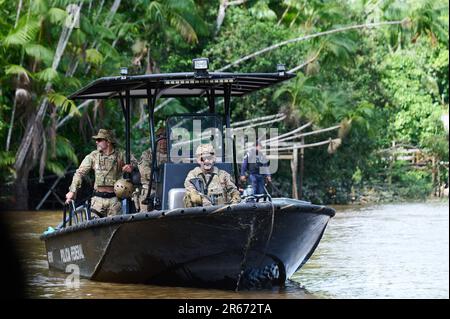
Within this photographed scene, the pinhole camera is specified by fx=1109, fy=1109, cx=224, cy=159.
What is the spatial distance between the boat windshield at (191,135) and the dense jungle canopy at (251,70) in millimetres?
15474

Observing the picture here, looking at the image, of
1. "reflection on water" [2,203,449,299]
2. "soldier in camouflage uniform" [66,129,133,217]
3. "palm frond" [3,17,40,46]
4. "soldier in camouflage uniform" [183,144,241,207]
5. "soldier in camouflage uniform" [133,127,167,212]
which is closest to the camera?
"soldier in camouflage uniform" [183,144,241,207]

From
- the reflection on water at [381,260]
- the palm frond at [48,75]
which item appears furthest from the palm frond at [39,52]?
Answer: the reflection on water at [381,260]

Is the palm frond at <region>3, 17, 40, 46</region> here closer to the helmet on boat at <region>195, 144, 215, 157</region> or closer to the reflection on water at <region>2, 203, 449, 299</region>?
the reflection on water at <region>2, 203, 449, 299</region>

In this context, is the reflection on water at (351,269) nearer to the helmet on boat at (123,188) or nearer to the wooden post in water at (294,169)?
the helmet on boat at (123,188)

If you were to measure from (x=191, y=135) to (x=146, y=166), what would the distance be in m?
0.91

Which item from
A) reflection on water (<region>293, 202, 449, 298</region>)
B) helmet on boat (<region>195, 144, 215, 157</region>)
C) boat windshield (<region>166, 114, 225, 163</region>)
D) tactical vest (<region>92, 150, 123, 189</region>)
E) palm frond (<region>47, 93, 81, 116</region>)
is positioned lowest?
reflection on water (<region>293, 202, 449, 298</region>)

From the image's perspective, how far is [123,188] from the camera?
11984 millimetres

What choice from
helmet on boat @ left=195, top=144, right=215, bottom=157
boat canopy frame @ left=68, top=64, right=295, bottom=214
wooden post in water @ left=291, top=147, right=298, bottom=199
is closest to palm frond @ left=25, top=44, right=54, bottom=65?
wooden post in water @ left=291, top=147, right=298, bottom=199

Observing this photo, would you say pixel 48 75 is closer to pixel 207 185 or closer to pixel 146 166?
pixel 146 166

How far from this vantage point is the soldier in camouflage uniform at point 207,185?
11117 millimetres

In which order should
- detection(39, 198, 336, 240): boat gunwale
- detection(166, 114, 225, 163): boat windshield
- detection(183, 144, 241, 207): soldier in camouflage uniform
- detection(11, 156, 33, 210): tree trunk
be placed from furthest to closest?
1. detection(11, 156, 33, 210): tree trunk
2. detection(166, 114, 225, 163): boat windshield
3. detection(183, 144, 241, 207): soldier in camouflage uniform
4. detection(39, 198, 336, 240): boat gunwale

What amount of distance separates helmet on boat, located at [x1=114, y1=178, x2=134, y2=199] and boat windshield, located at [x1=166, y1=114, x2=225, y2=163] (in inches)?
21.7

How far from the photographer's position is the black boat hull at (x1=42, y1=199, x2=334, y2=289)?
10.5m

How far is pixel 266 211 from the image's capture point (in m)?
10.4
